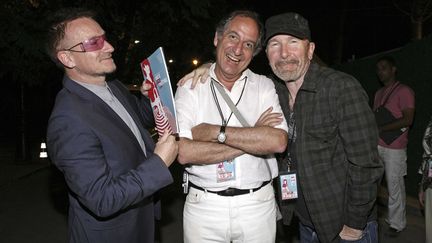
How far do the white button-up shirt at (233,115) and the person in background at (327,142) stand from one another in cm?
14

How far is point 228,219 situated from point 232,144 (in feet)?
1.81

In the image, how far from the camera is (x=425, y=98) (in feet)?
22.2

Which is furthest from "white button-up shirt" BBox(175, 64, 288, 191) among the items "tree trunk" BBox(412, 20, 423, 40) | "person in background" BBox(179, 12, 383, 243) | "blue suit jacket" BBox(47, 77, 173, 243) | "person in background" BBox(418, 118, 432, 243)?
"tree trunk" BBox(412, 20, 423, 40)


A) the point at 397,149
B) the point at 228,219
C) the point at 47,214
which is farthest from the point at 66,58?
the point at 47,214

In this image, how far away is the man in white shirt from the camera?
9.10ft

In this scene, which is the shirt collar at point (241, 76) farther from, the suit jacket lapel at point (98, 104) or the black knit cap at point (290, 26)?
the suit jacket lapel at point (98, 104)

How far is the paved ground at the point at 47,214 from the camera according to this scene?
5.86m

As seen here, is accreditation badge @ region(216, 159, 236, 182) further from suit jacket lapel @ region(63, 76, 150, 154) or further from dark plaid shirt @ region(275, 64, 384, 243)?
suit jacket lapel @ region(63, 76, 150, 154)

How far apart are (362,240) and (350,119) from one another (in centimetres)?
94

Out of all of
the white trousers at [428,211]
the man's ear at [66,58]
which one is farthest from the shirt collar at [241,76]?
the white trousers at [428,211]

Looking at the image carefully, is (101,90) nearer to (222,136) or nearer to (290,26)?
(222,136)

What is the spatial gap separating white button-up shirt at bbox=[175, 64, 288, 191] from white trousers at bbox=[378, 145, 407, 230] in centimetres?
325

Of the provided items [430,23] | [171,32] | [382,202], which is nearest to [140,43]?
[171,32]

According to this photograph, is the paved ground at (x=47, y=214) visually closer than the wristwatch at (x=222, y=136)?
No
